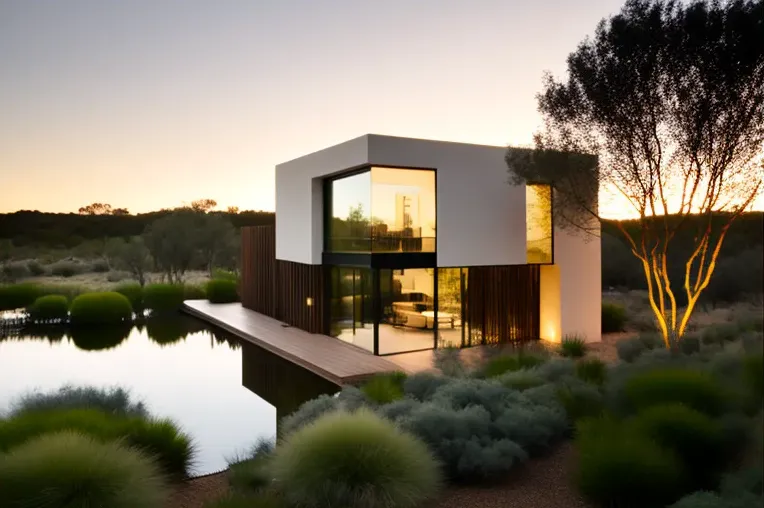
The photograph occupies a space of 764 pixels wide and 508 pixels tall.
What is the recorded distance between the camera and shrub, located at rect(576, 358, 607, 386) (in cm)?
643

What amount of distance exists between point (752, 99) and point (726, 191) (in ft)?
5.18

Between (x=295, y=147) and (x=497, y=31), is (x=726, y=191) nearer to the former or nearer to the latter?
(x=497, y=31)

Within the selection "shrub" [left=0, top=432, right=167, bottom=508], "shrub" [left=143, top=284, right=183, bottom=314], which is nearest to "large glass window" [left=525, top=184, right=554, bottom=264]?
"shrub" [left=0, top=432, right=167, bottom=508]

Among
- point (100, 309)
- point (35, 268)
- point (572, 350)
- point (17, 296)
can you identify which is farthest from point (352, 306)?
point (35, 268)

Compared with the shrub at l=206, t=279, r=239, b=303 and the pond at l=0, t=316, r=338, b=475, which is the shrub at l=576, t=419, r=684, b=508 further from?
the shrub at l=206, t=279, r=239, b=303

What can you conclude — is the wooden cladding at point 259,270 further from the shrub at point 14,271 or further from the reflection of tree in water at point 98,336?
the shrub at point 14,271

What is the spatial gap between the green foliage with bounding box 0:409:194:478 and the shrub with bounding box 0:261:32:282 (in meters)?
24.0

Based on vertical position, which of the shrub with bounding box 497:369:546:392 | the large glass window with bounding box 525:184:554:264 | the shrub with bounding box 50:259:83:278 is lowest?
the shrub with bounding box 497:369:546:392

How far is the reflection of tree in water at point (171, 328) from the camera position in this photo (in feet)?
45.5

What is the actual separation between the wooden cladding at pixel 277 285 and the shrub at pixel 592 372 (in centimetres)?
739

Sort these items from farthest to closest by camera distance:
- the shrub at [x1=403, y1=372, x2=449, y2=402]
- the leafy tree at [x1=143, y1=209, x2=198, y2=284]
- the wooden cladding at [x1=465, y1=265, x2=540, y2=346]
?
the leafy tree at [x1=143, y1=209, x2=198, y2=284] < the wooden cladding at [x1=465, y1=265, x2=540, y2=346] < the shrub at [x1=403, y1=372, x2=449, y2=402]

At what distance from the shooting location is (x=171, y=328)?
611 inches

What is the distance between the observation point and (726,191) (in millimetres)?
9625

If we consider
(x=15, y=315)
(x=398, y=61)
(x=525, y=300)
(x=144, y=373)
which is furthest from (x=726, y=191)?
(x=15, y=315)
